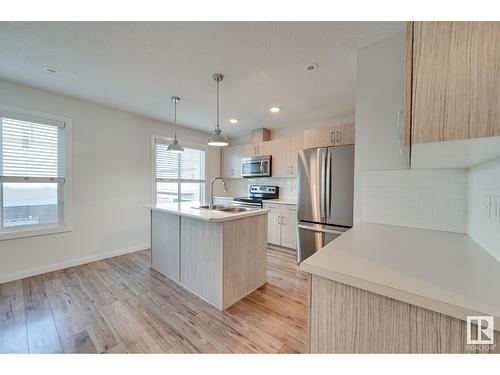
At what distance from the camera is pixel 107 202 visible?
10.8 feet

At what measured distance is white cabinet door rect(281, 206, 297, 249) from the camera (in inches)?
138

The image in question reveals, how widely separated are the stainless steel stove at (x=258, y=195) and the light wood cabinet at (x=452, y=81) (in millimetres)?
3401

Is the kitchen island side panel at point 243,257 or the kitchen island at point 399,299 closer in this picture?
the kitchen island at point 399,299

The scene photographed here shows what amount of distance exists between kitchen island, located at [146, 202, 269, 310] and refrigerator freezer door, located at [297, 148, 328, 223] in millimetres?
870

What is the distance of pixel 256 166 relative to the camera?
4.31 m

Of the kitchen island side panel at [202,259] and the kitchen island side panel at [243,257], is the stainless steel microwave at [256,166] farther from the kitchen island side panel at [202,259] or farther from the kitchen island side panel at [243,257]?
the kitchen island side panel at [202,259]

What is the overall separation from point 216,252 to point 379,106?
2.03 metres

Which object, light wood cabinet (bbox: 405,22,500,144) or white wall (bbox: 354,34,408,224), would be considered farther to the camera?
white wall (bbox: 354,34,408,224)

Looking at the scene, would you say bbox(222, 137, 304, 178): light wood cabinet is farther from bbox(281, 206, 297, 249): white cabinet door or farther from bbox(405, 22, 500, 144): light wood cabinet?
bbox(405, 22, 500, 144): light wood cabinet

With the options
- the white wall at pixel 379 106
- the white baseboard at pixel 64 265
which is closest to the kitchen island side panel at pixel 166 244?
the white baseboard at pixel 64 265

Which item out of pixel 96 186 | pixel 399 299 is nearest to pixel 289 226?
pixel 399 299

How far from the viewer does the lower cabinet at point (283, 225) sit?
11.5ft

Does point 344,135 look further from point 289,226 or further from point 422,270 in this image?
point 422,270

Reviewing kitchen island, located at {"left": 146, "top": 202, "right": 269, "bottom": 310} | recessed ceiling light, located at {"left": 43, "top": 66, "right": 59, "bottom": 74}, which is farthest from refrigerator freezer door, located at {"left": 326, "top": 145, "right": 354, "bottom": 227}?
recessed ceiling light, located at {"left": 43, "top": 66, "right": 59, "bottom": 74}
